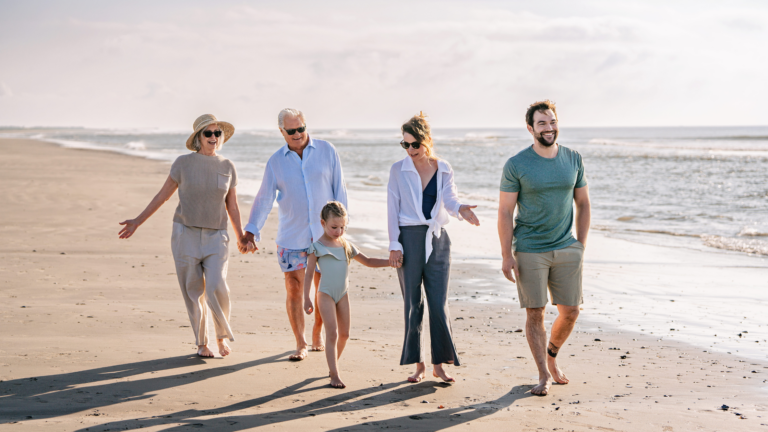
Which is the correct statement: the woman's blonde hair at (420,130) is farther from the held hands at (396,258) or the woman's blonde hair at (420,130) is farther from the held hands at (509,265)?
the held hands at (509,265)

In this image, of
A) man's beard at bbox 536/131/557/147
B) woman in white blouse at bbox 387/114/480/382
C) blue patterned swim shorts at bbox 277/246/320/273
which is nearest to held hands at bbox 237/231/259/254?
blue patterned swim shorts at bbox 277/246/320/273

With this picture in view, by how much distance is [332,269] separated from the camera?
178 inches

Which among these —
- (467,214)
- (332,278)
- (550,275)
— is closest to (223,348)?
(332,278)

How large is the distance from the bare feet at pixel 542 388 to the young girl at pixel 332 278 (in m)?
Answer: 1.28

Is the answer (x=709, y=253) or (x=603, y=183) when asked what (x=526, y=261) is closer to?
(x=709, y=253)

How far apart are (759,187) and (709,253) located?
1218 cm

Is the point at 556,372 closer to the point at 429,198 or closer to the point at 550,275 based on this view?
the point at 550,275

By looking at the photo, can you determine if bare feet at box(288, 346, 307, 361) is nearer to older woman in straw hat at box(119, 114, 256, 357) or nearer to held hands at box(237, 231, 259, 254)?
older woman in straw hat at box(119, 114, 256, 357)

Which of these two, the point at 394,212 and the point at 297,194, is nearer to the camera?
the point at 394,212

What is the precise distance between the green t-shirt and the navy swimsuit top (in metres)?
0.47

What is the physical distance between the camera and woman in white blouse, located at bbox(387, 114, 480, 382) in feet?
14.8

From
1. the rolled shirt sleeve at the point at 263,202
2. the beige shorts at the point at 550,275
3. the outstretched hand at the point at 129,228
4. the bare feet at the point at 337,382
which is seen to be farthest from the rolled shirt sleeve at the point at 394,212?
the outstretched hand at the point at 129,228

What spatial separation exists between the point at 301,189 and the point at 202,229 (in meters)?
0.82

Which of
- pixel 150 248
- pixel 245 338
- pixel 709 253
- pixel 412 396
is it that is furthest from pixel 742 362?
pixel 150 248
